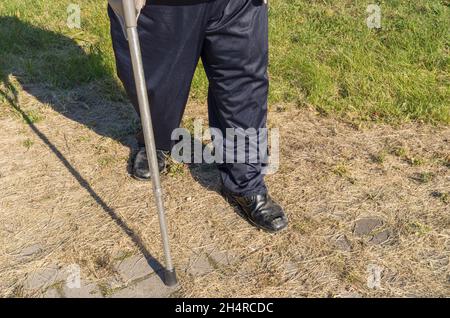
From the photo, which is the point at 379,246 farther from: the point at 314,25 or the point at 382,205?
the point at 314,25

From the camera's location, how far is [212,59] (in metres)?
2.67

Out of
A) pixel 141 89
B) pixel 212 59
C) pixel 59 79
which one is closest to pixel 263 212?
pixel 212 59

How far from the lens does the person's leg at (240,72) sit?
2.58m

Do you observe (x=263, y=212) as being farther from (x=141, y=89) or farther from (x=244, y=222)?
(x=141, y=89)

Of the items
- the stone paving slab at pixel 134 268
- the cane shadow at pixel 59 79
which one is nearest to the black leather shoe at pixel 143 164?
the cane shadow at pixel 59 79

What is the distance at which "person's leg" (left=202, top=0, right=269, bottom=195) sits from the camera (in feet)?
8.46

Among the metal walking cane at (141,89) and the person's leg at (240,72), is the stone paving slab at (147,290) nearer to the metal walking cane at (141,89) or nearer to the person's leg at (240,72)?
the metal walking cane at (141,89)

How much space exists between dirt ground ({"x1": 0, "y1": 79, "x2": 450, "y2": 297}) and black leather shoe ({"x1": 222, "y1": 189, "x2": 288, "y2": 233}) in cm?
4

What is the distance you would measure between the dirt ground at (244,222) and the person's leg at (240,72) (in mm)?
275

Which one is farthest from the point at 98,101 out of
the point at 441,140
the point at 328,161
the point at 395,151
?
the point at 441,140

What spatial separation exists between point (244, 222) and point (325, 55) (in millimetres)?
2123

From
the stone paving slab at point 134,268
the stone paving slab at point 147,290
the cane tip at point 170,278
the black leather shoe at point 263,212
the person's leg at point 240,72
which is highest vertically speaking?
the person's leg at point 240,72

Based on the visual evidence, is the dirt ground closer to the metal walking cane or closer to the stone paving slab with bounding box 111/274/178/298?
the stone paving slab with bounding box 111/274/178/298

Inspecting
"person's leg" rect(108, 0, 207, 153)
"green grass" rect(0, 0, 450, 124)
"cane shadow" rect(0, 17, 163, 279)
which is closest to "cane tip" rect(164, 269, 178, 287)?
"cane shadow" rect(0, 17, 163, 279)
